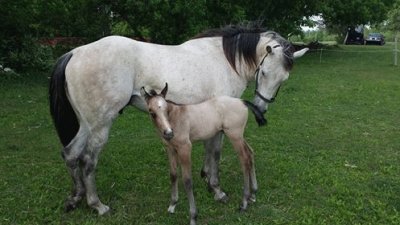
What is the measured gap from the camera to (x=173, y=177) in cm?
435

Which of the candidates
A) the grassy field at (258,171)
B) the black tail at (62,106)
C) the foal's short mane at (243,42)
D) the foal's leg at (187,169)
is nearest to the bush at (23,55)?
the grassy field at (258,171)

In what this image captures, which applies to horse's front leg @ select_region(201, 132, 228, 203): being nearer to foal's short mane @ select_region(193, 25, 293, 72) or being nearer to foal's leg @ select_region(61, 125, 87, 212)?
foal's short mane @ select_region(193, 25, 293, 72)

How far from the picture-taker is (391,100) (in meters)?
10.8

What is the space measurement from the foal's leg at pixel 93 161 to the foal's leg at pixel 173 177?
63 centimetres

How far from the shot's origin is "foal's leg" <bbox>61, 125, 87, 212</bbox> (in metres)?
4.39

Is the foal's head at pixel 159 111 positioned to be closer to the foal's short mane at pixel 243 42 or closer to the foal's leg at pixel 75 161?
the foal's leg at pixel 75 161

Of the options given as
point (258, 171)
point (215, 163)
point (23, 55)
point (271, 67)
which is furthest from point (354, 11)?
point (215, 163)

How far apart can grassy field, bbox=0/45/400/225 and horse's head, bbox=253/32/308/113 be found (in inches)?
42.2

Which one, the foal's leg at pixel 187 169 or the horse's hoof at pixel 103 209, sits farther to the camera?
the horse's hoof at pixel 103 209

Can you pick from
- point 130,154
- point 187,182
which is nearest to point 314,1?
point 130,154

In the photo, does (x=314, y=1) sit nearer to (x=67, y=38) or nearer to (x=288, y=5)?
(x=288, y=5)

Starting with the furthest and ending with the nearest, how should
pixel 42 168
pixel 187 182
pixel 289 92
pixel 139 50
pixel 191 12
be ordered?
pixel 191 12
pixel 289 92
pixel 42 168
pixel 139 50
pixel 187 182

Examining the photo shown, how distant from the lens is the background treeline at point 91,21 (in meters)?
13.3

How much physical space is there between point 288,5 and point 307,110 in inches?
509
